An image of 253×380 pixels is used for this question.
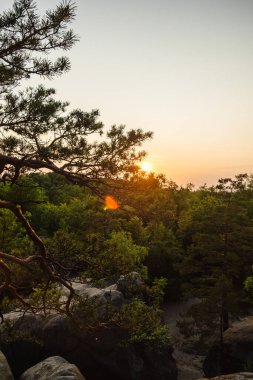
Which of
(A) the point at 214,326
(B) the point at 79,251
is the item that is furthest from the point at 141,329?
(A) the point at 214,326

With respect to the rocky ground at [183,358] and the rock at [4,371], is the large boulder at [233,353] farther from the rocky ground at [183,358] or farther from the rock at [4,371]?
the rock at [4,371]

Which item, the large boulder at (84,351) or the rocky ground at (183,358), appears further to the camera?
the rocky ground at (183,358)

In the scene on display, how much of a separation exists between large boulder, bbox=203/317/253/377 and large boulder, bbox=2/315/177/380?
450cm

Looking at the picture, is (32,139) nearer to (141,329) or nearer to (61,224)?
(141,329)

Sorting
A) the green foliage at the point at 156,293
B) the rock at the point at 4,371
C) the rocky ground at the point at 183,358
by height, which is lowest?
the rocky ground at the point at 183,358

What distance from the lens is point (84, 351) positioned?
672 inches

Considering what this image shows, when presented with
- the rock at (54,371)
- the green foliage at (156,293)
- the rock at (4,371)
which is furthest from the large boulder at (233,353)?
the rock at (4,371)

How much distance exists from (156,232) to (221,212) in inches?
579

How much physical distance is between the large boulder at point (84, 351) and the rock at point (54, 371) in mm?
1916

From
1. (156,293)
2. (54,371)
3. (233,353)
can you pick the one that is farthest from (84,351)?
(233,353)

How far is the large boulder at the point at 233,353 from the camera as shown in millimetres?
19625

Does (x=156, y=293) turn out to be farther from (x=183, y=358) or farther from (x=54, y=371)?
(x=183, y=358)

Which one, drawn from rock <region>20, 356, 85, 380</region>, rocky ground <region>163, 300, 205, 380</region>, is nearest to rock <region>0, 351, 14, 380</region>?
rock <region>20, 356, 85, 380</region>

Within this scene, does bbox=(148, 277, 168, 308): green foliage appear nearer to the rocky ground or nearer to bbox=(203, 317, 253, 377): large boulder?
the rocky ground
